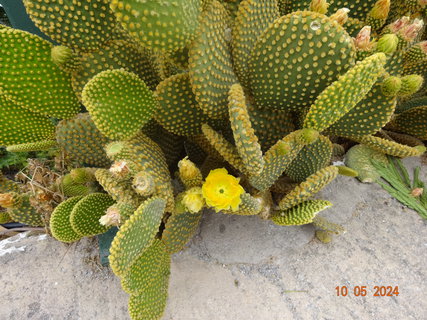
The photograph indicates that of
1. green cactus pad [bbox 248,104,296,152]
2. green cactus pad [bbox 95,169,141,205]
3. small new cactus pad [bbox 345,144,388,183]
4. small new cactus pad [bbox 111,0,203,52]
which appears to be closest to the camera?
small new cactus pad [bbox 111,0,203,52]

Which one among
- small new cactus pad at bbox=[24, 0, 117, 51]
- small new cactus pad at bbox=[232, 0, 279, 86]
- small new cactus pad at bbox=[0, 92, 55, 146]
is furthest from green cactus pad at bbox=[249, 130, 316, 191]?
small new cactus pad at bbox=[0, 92, 55, 146]

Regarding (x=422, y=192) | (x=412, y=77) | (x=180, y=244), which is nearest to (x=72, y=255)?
(x=180, y=244)

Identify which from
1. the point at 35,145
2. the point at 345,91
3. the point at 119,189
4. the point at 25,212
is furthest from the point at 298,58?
the point at 25,212

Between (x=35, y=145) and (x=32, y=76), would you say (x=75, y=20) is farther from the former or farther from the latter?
(x=35, y=145)

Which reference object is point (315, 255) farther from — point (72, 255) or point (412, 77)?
point (72, 255)
